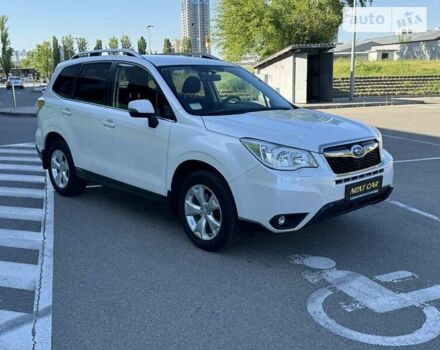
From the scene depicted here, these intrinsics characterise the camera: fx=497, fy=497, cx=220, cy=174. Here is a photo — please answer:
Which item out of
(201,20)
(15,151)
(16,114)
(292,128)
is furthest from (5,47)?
(292,128)

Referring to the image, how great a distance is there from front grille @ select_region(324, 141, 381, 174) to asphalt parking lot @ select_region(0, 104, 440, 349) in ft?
2.77

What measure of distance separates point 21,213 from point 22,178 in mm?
2254

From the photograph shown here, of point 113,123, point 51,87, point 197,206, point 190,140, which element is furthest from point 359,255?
point 51,87

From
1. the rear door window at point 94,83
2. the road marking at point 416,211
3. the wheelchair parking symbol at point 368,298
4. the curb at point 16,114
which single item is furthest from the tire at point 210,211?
the curb at point 16,114

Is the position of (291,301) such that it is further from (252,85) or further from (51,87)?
(51,87)

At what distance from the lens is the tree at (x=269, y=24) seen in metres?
32.3

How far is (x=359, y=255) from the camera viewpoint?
184 inches

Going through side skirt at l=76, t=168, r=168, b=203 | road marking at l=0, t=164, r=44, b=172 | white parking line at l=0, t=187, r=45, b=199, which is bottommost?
white parking line at l=0, t=187, r=45, b=199

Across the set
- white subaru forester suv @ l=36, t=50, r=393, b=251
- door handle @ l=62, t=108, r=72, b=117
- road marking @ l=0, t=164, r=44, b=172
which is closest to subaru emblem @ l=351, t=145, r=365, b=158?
white subaru forester suv @ l=36, t=50, r=393, b=251

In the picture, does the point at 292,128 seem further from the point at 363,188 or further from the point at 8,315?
the point at 8,315

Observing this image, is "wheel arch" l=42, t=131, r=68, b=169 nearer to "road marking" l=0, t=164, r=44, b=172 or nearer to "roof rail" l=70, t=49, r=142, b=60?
"roof rail" l=70, t=49, r=142, b=60

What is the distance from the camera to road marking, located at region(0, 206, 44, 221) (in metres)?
6.00

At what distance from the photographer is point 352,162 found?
14.5 feet

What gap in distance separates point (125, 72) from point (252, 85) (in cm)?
150
